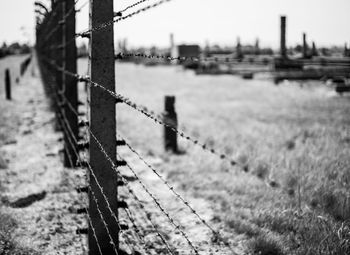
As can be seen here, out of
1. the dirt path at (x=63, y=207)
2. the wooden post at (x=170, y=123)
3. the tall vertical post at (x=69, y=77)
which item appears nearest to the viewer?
the dirt path at (x=63, y=207)

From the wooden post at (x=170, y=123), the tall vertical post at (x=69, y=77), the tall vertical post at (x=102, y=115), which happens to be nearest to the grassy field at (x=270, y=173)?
the wooden post at (x=170, y=123)

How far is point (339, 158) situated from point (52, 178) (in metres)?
3.95

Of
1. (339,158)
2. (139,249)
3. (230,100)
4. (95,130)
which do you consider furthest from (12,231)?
(230,100)

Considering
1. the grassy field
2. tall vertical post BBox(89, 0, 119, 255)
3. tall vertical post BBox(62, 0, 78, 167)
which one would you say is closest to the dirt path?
the grassy field

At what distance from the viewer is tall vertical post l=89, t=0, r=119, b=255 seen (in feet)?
7.82

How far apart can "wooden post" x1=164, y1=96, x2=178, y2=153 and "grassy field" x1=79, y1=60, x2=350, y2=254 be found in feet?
0.66

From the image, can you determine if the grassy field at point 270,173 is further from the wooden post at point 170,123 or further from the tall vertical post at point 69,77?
the tall vertical post at point 69,77

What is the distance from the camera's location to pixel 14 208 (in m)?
3.92

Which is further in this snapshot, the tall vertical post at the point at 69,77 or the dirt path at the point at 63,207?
the tall vertical post at the point at 69,77

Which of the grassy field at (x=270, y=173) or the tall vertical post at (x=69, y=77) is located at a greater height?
the tall vertical post at (x=69, y=77)

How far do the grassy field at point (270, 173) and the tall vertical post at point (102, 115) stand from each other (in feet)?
4.18

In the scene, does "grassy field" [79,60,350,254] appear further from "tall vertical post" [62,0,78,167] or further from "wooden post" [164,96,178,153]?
"tall vertical post" [62,0,78,167]

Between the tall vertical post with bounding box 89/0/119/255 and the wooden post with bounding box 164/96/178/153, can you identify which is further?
the wooden post with bounding box 164/96/178/153

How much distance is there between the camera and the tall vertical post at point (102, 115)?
238cm
